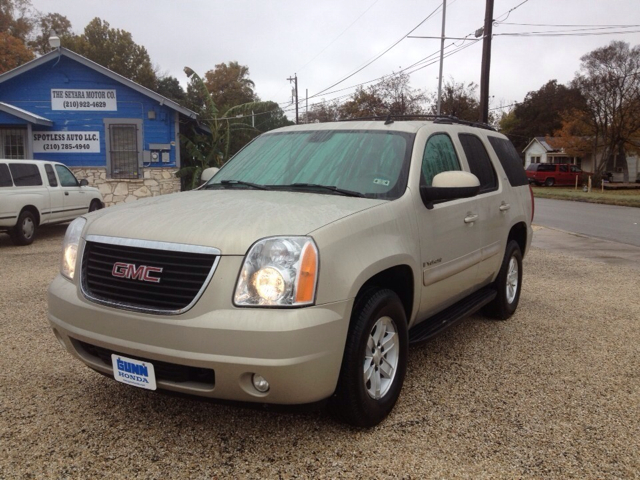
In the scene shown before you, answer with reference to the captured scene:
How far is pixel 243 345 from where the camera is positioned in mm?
2574

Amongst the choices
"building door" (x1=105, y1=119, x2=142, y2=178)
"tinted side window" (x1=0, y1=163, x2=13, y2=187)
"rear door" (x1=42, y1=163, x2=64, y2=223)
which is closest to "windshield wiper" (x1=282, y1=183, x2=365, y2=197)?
"tinted side window" (x1=0, y1=163, x2=13, y2=187)

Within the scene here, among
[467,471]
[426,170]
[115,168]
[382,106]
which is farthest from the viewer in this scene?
[382,106]

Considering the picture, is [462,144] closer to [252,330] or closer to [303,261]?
[303,261]

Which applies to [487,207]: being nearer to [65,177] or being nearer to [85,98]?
[65,177]

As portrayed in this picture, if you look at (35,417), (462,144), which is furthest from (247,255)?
(462,144)

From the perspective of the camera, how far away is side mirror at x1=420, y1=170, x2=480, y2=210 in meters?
3.58

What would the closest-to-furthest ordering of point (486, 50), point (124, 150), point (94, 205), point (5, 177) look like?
point (5, 177)
point (94, 205)
point (124, 150)
point (486, 50)

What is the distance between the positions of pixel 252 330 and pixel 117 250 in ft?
2.99

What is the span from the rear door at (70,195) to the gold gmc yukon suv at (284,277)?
9476 mm

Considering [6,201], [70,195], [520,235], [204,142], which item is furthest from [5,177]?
[520,235]

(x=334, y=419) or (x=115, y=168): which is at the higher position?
(x=115, y=168)

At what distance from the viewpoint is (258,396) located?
269 cm

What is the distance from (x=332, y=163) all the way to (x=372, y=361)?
4.70ft

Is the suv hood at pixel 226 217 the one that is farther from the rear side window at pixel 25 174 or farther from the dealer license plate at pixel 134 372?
the rear side window at pixel 25 174
